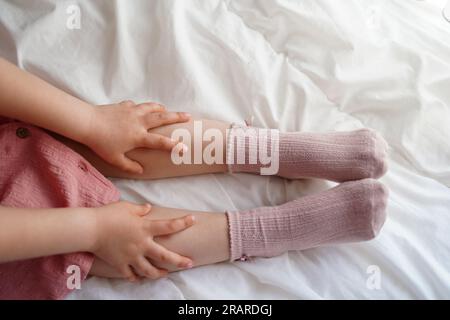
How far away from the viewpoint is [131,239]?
2.48 feet

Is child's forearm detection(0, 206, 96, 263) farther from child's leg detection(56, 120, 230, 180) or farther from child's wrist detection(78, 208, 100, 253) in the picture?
child's leg detection(56, 120, 230, 180)

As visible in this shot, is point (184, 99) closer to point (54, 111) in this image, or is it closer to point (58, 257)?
point (54, 111)

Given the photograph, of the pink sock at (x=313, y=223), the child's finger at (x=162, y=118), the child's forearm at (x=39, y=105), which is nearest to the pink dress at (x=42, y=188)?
the child's forearm at (x=39, y=105)

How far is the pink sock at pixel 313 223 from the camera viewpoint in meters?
0.80

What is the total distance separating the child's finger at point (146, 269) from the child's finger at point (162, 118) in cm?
23

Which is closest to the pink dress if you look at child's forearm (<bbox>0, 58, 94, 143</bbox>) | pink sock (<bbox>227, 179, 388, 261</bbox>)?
child's forearm (<bbox>0, 58, 94, 143</bbox>)

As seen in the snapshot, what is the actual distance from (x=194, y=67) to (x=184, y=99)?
0.22 feet

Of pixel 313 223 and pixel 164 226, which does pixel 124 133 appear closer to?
pixel 164 226

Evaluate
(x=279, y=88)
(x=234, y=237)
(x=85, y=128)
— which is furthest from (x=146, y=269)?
(x=279, y=88)

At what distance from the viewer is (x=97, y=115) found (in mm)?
816

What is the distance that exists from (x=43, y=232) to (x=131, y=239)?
5.3 inches

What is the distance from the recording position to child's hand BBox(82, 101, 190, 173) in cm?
81

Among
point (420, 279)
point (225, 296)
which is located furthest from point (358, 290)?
point (225, 296)

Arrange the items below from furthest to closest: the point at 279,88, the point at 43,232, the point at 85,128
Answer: the point at 279,88, the point at 85,128, the point at 43,232
